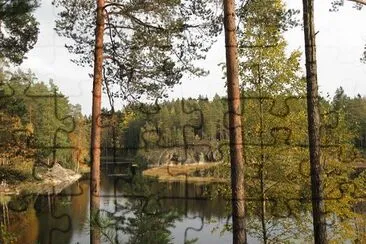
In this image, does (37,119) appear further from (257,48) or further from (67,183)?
(257,48)

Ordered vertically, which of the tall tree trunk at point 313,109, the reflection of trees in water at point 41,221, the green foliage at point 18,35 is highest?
the green foliage at point 18,35

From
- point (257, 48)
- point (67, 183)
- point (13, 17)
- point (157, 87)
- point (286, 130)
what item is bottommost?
point (67, 183)

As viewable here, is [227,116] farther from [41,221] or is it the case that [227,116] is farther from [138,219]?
[41,221]

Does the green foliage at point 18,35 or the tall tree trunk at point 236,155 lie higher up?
the green foliage at point 18,35

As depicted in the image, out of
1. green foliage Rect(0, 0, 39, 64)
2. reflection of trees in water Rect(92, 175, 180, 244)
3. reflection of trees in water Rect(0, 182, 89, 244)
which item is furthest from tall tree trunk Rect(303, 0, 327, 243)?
reflection of trees in water Rect(0, 182, 89, 244)

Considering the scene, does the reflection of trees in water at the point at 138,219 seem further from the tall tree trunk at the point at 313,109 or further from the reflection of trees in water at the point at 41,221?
the reflection of trees in water at the point at 41,221

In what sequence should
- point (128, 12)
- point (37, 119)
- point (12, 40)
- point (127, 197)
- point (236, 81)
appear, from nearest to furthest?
1. point (127, 197)
2. point (236, 81)
3. point (128, 12)
4. point (12, 40)
5. point (37, 119)

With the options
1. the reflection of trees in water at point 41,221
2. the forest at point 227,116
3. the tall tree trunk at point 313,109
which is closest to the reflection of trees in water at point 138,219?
the forest at point 227,116

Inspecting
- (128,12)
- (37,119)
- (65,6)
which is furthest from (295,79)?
(37,119)

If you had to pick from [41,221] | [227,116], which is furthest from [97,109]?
[41,221]

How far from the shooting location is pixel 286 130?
13117mm

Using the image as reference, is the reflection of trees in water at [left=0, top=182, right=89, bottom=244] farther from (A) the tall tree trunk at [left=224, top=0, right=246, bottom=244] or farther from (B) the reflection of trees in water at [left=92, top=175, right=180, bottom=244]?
(B) the reflection of trees in water at [left=92, top=175, right=180, bottom=244]

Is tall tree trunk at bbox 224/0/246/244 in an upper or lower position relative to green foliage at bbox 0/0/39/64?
lower

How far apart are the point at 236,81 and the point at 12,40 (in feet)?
30.7
